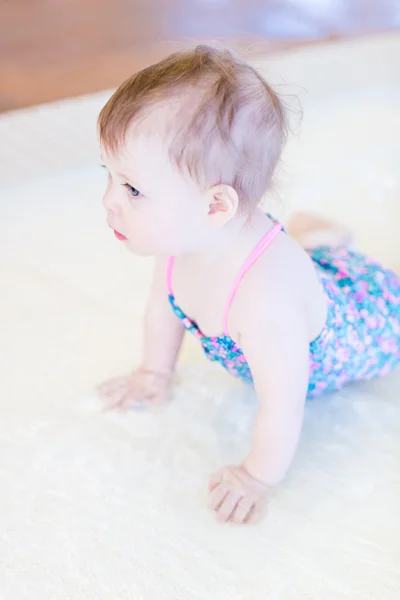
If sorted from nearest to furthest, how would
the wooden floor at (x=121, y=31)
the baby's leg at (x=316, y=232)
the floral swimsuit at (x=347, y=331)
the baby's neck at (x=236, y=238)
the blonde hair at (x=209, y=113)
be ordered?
the blonde hair at (x=209, y=113) → the baby's neck at (x=236, y=238) → the floral swimsuit at (x=347, y=331) → the baby's leg at (x=316, y=232) → the wooden floor at (x=121, y=31)

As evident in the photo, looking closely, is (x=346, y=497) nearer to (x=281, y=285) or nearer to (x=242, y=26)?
(x=281, y=285)

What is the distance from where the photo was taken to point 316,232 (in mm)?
1025

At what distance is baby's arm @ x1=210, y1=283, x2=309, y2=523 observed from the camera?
2.43 feet

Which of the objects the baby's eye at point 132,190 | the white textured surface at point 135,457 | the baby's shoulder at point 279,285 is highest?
the baby's eye at point 132,190

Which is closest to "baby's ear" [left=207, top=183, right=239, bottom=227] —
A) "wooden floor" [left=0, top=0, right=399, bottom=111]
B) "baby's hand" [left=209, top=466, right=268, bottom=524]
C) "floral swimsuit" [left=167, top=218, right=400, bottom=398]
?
"floral swimsuit" [left=167, top=218, right=400, bottom=398]

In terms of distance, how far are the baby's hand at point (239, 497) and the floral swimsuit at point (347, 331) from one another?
0.13 m

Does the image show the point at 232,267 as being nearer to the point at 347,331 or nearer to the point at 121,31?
the point at 347,331

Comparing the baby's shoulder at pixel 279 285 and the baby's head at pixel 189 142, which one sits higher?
the baby's head at pixel 189 142

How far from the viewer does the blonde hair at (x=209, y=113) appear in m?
0.65

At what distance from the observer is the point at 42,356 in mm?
1051

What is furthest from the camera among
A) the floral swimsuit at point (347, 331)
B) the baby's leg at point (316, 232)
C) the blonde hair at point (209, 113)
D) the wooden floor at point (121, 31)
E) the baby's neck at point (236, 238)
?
the wooden floor at point (121, 31)

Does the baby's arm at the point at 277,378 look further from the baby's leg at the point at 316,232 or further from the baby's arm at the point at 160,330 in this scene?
the baby's leg at the point at 316,232

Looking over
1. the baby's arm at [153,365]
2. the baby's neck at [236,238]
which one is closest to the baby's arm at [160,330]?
the baby's arm at [153,365]

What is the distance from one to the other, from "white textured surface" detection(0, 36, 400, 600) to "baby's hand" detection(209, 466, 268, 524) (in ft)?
0.05
